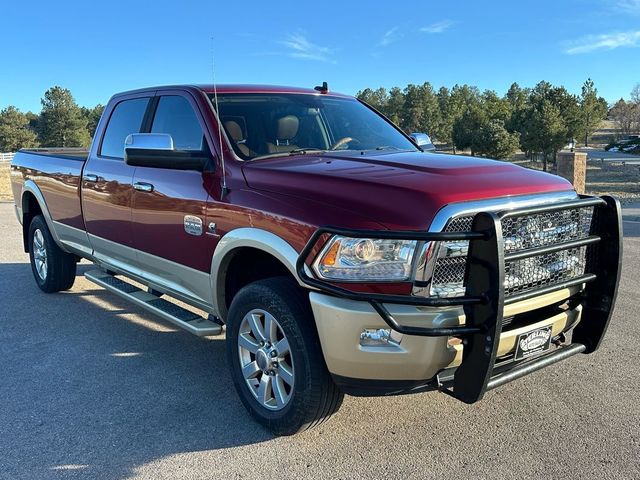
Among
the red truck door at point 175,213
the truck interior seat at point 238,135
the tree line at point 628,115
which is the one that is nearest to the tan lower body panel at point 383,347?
the red truck door at point 175,213

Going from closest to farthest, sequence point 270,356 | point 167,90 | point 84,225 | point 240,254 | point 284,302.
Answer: point 284,302, point 270,356, point 240,254, point 167,90, point 84,225

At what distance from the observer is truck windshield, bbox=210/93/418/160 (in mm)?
4059

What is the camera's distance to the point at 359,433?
11.3 feet

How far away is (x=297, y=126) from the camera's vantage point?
171 inches

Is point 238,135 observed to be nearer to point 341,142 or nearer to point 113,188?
point 341,142

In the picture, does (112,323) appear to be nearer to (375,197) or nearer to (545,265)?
(375,197)

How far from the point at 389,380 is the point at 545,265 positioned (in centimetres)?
109

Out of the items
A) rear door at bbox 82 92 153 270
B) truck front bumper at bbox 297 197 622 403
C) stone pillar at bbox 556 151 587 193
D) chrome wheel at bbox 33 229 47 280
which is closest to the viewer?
truck front bumper at bbox 297 197 622 403

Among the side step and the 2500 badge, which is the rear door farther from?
the 2500 badge

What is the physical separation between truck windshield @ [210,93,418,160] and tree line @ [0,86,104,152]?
219 ft

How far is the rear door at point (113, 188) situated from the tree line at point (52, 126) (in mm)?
65467

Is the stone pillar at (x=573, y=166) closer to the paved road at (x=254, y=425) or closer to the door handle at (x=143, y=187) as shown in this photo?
the paved road at (x=254, y=425)

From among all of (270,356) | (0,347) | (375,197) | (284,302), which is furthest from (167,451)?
(0,347)

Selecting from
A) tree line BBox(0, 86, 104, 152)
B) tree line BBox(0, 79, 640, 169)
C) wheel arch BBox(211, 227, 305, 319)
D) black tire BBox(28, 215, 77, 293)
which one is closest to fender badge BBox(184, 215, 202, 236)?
wheel arch BBox(211, 227, 305, 319)
